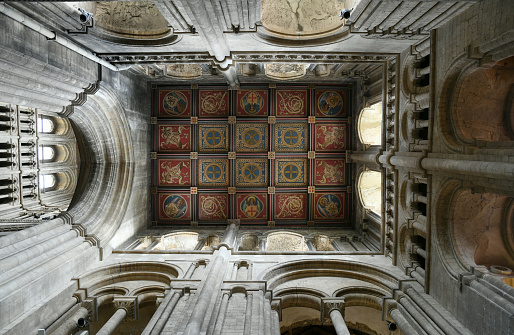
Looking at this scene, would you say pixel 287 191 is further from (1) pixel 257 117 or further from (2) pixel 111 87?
(2) pixel 111 87

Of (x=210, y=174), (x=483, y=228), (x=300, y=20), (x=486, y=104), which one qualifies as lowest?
(x=483, y=228)

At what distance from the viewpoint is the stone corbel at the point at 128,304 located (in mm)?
7902

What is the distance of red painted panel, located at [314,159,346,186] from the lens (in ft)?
46.5

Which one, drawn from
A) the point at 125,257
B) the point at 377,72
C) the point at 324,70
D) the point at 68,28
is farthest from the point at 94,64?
the point at 377,72

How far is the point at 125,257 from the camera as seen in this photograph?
31.6ft

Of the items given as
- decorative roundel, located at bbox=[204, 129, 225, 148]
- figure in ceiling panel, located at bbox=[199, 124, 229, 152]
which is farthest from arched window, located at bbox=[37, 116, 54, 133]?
decorative roundel, located at bbox=[204, 129, 225, 148]

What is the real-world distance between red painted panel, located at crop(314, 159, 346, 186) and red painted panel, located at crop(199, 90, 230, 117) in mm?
5004

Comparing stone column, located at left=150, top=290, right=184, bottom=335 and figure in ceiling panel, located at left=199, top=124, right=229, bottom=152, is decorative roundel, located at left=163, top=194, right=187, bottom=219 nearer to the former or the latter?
figure in ceiling panel, located at left=199, top=124, right=229, bottom=152

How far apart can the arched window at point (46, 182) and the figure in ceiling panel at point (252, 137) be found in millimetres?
12091

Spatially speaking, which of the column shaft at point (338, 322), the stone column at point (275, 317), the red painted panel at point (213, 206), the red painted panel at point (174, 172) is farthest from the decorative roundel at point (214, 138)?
the column shaft at point (338, 322)

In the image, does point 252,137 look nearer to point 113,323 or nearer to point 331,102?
point 331,102

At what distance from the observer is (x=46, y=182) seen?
18297 mm

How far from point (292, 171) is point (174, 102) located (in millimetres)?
6313

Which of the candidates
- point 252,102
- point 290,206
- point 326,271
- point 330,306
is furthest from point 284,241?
point 252,102
